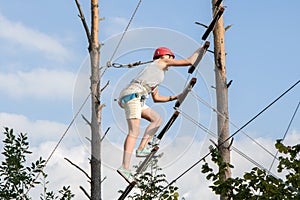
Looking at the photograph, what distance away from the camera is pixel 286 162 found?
6426mm

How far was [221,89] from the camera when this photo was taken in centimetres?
1010

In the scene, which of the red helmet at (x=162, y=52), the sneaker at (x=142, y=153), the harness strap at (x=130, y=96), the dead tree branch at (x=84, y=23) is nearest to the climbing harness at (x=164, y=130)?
the sneaker at (x=142, y=153)

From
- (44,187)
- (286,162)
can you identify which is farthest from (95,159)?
(286,162)

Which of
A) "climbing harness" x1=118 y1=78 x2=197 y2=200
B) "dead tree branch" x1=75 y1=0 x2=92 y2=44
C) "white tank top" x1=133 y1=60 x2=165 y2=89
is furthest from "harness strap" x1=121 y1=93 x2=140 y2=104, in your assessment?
"dead tree branch" x1=75 y1=0 x2=92 y2=44

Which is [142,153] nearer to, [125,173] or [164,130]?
[125,173]

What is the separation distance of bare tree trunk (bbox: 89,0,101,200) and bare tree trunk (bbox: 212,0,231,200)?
2326mm

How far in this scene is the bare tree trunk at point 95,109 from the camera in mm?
11328

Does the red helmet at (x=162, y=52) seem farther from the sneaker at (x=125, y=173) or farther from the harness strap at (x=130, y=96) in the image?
the sneaker at (x=125, y=173)

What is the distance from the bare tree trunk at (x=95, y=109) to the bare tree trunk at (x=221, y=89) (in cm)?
233

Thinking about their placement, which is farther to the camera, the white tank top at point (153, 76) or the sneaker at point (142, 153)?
the sneaker at point (142, 153)

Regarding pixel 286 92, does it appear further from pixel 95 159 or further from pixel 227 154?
pixel 95 159

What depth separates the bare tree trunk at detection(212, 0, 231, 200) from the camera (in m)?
9.76

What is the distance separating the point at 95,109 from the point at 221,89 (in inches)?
99.5

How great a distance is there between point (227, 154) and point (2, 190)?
3.71 m
